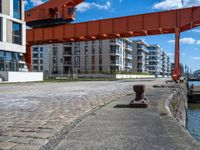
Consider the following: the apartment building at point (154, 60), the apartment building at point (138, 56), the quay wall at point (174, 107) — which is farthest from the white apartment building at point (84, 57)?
the quay wall at point (174, 107)

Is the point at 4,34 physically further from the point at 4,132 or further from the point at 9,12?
the point at 4,132

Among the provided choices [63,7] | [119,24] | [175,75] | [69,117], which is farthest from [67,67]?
[69,117]

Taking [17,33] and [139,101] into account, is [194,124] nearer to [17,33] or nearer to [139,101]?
[139,101]

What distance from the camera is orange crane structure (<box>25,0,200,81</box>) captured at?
34.4 m

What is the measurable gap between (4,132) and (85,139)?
5.65 ft

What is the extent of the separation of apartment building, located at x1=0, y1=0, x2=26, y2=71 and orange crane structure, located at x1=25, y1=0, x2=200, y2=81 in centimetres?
675

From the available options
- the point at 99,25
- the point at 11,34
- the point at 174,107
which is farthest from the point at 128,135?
the point at 99,25

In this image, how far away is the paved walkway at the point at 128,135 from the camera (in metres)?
4.70

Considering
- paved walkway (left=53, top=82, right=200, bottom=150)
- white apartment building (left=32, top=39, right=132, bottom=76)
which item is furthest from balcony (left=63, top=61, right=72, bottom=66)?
paved walkway (left=53, top=82, right=200, bottom=150)

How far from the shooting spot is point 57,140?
201 inches

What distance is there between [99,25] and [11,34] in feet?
37.6

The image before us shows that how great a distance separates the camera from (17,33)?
1490 inches

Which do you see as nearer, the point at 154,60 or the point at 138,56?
the point at 138,56

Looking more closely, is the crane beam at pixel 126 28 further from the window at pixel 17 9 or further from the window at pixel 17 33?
the window at pixel 17 33
